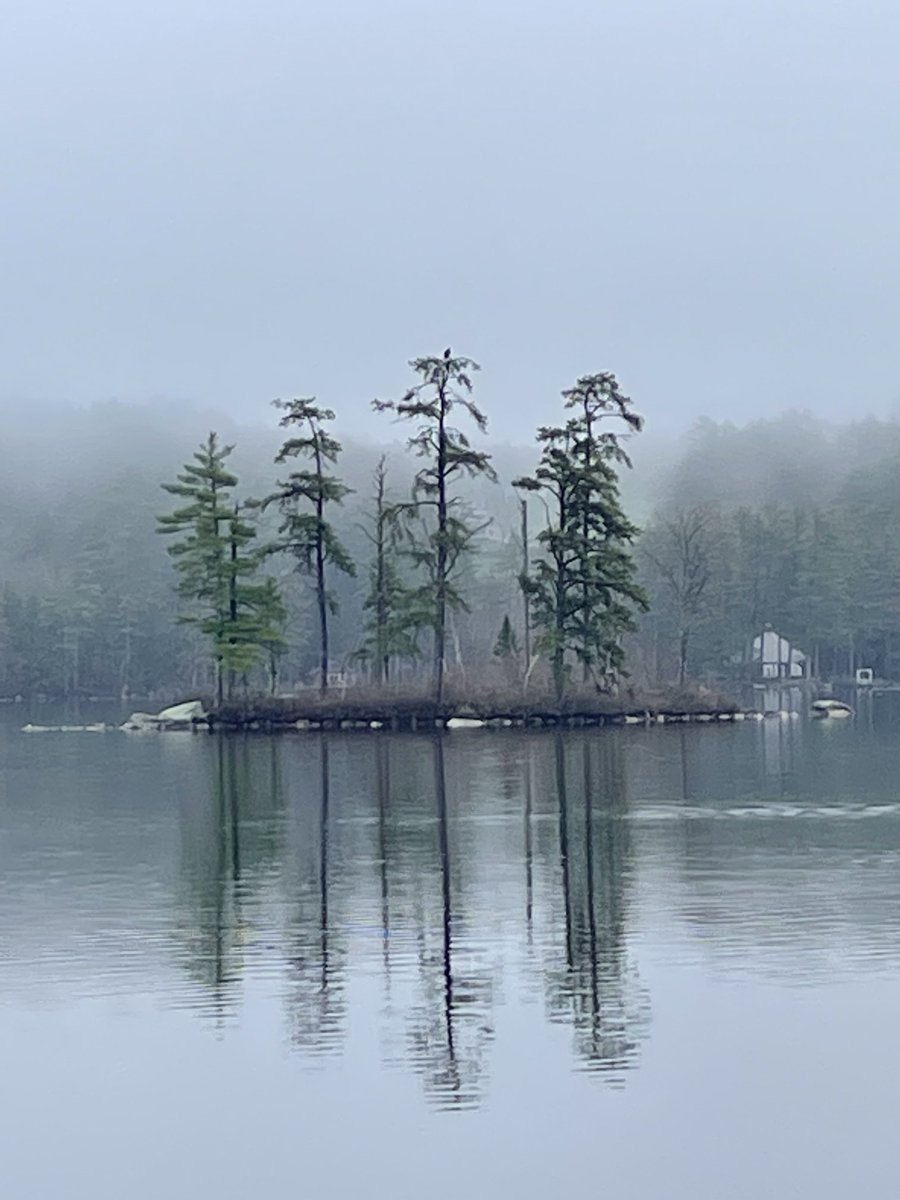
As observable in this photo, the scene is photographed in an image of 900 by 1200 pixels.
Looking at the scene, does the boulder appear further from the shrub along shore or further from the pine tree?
the shrub along shore

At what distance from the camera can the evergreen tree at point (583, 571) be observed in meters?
62.9

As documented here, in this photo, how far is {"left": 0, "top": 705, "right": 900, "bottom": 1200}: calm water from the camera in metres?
11.6

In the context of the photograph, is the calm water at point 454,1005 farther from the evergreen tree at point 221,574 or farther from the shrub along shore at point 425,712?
the evergreen tree at point 221,574

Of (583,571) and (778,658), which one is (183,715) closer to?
(583,571)

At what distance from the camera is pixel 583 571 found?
209 feet

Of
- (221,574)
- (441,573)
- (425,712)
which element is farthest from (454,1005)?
(221,574)

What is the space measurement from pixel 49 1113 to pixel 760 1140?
14.4 feet


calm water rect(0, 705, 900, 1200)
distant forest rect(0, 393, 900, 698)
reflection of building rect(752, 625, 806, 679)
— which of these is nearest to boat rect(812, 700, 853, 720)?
distant forest rect(0, 393, 900, 698)

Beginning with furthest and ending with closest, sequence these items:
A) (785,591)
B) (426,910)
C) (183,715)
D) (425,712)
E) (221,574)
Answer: (785,591), (183,715), (221,574), (425,712), (426,910)

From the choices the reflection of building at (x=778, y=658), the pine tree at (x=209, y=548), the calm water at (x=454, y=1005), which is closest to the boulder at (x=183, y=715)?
the pine tree at (x=209, y=548)

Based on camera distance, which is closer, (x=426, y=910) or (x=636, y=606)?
(x=426, y=910)

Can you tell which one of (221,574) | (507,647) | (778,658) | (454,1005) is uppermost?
(221,574)

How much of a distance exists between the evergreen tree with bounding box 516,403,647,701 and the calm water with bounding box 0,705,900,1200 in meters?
32.4

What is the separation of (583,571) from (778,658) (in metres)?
58.1
